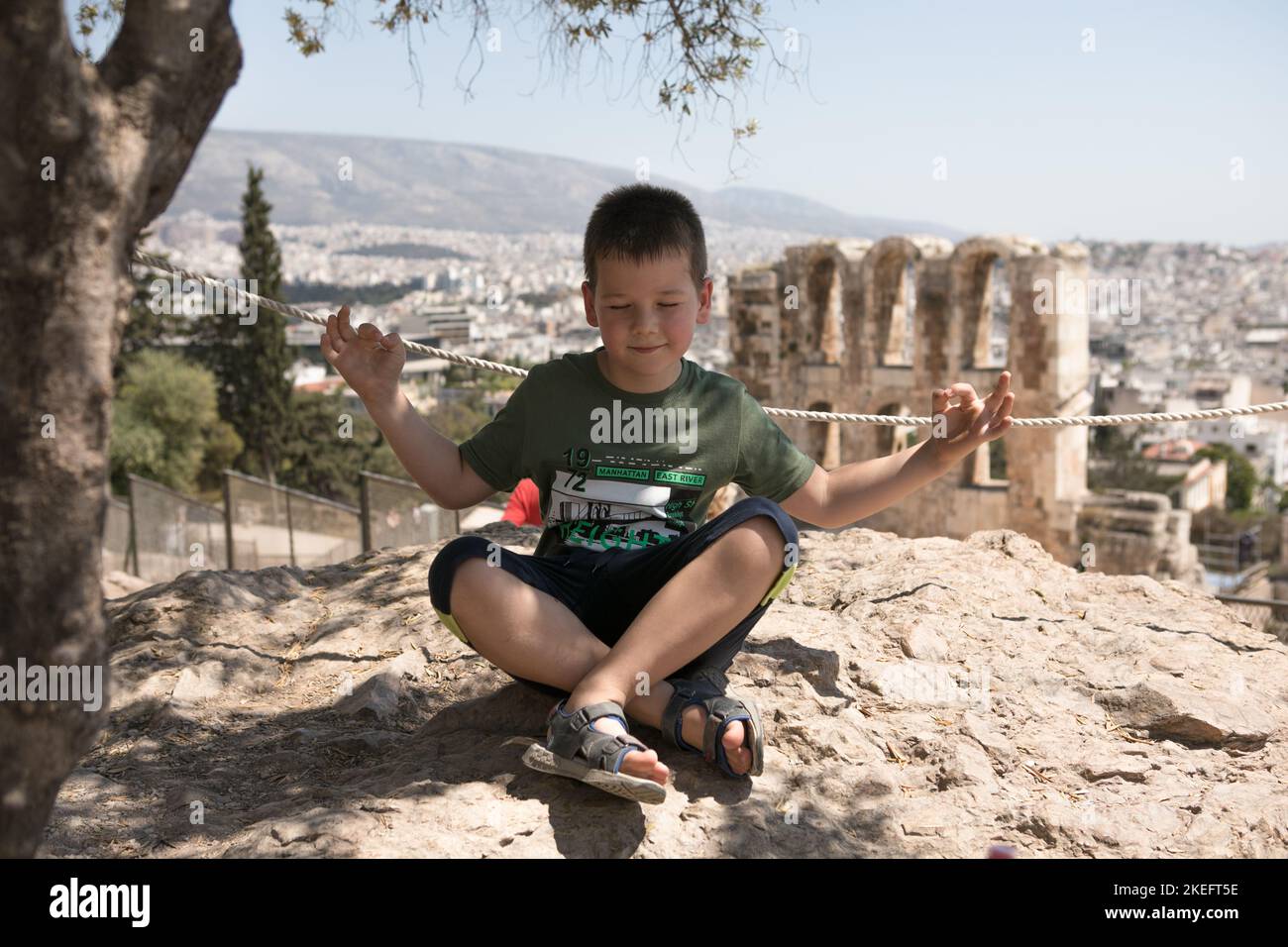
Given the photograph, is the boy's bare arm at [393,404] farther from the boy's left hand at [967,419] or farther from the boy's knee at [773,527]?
the boy's left hand at [967,419]

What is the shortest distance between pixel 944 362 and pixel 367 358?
17092 millimetres

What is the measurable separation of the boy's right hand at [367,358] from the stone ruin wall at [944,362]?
43.9 feet

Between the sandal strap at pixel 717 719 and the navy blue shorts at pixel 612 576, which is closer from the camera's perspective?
the sandal strap at pixel 717 719

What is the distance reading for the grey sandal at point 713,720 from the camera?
264 cm

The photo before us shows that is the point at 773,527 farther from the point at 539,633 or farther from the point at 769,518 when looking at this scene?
the point at 539,633

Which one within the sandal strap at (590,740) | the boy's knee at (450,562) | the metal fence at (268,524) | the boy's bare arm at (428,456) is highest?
the boy's bare arm at (428,456)

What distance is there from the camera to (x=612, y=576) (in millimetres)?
2896

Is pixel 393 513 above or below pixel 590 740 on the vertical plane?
below

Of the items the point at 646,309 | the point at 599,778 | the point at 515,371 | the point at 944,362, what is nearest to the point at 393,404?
the point at 646,309

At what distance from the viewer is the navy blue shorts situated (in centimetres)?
275

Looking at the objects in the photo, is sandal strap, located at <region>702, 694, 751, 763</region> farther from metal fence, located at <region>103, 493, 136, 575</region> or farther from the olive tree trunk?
metal fence, located at <region>103, 493, 136, 575</region>

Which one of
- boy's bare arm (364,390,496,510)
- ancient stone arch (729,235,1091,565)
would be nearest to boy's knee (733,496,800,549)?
boy's bare arm (364,390,496,510)

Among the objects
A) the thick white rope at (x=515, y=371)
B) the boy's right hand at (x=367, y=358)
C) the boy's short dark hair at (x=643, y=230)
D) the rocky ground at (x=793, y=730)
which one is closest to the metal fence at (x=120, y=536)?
the rocky ground at (x=793, y=730)
